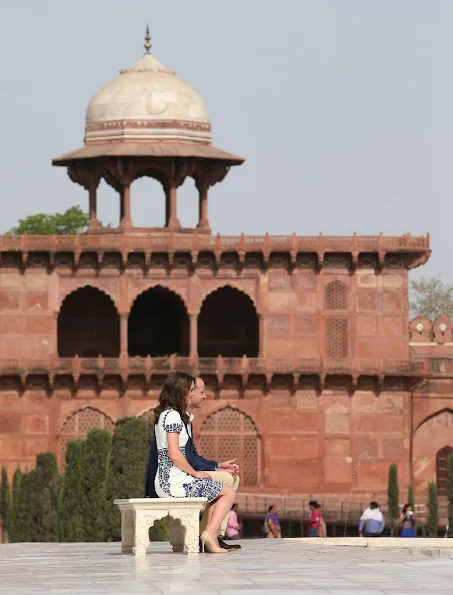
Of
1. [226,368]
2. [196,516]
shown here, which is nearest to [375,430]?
[226,368]

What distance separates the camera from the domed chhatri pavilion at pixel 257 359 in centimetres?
5581


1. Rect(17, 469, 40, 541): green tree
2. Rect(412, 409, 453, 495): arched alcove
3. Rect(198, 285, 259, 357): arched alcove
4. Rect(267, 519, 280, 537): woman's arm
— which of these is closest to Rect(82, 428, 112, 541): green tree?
Rect(17, 469, 40, 541): green tree

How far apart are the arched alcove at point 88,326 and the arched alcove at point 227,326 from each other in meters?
2.63

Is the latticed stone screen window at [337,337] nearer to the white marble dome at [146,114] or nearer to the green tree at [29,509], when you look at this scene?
the white marble dome at [146,114]

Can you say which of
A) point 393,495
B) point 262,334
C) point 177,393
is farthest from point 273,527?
point 262,334

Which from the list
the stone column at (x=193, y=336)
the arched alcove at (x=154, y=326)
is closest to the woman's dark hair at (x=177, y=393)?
the stone column at (x=193, y=336)

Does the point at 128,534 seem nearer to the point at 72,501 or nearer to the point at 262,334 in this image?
the point at 72,501

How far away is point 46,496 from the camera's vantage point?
154 ft

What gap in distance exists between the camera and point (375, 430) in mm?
56094

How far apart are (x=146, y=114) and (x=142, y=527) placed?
4019 centimetres

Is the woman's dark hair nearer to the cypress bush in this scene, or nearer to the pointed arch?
the cypress bush

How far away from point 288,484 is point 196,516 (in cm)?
3728

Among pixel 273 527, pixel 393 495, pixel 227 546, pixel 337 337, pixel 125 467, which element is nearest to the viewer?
pixel 227 546

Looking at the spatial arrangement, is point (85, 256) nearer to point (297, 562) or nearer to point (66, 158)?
point (66, 158)
